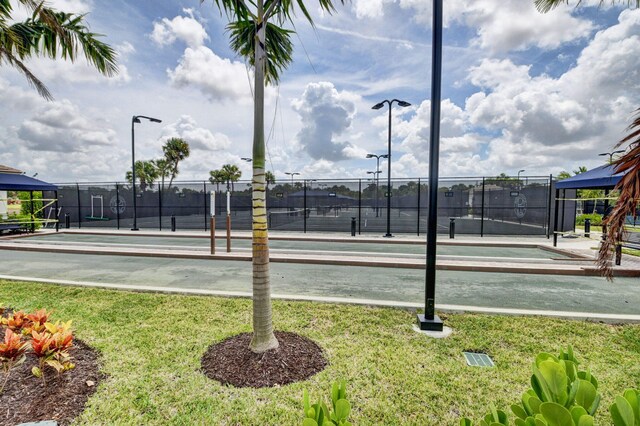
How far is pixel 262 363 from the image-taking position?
3.40 m

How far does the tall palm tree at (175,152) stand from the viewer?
50.2 metres

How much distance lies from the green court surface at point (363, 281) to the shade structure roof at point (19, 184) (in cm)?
691

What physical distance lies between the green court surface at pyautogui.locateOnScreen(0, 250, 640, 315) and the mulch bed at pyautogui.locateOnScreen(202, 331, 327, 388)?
250 centimetres

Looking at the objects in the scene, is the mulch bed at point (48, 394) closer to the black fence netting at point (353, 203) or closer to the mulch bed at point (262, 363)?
the mulch bed at point (262, 363)

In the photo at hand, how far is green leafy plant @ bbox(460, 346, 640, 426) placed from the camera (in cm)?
119

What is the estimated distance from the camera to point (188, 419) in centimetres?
262

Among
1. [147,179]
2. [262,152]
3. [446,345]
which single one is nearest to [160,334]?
[262,152]

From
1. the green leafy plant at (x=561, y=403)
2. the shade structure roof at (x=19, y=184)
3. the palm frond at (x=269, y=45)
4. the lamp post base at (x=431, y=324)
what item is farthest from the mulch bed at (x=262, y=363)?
the shade structure roof at (x=19, y=184)

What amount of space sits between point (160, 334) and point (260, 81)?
3622mm

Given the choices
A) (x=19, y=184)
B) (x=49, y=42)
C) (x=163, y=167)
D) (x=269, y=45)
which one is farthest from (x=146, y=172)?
(x=269, y=45)

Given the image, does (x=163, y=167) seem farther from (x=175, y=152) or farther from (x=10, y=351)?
(x=10, y=351)

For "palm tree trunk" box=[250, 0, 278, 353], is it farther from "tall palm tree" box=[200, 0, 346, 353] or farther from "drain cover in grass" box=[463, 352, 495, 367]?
"drain cover in grass" box=[463, 352, 495, 367]

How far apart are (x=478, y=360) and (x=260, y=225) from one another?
3.00 m

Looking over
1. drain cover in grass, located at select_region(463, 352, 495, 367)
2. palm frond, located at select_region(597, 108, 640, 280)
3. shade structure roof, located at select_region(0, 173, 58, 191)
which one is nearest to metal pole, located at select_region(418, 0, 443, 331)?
drain cover in grass, located at select_region(463, 352, 495, 367)
